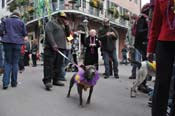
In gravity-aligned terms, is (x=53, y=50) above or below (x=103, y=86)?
above

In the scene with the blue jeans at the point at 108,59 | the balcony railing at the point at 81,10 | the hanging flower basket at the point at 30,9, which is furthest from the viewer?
the hanging flower basket at the point at 30,9

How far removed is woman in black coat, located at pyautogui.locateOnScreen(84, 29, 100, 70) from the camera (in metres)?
14.0

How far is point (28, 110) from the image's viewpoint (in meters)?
7.05

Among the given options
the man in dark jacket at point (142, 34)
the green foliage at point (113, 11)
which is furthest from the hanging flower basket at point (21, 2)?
the man in dark jacket at point (142, 34)

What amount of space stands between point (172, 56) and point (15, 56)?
632cm

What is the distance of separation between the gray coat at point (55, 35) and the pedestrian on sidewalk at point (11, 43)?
23.6 inches

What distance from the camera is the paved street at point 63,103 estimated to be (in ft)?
22.8

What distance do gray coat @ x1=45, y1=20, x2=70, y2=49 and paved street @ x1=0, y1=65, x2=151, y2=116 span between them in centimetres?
107

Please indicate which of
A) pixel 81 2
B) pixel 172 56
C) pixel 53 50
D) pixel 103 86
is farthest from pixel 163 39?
pixel 81 2

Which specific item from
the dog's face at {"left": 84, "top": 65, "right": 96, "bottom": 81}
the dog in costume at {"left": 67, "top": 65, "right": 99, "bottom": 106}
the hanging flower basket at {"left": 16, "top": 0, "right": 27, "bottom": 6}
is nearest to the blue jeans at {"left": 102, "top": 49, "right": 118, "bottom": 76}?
the dog in costume at {"left": 67, "top": 65, "right": 99, "bottom": 106}

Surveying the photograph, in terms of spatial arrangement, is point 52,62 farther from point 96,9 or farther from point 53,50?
point 96,9

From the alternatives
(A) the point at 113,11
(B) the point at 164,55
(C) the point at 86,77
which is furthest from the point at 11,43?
(A) the point at 113,11

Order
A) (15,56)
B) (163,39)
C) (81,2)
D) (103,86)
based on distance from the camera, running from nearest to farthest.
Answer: (163,39) → (15,56) → (103,86) → (81,2)

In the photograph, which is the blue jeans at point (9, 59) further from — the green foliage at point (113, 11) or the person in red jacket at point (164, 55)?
the green foliage at point (113, 11)
